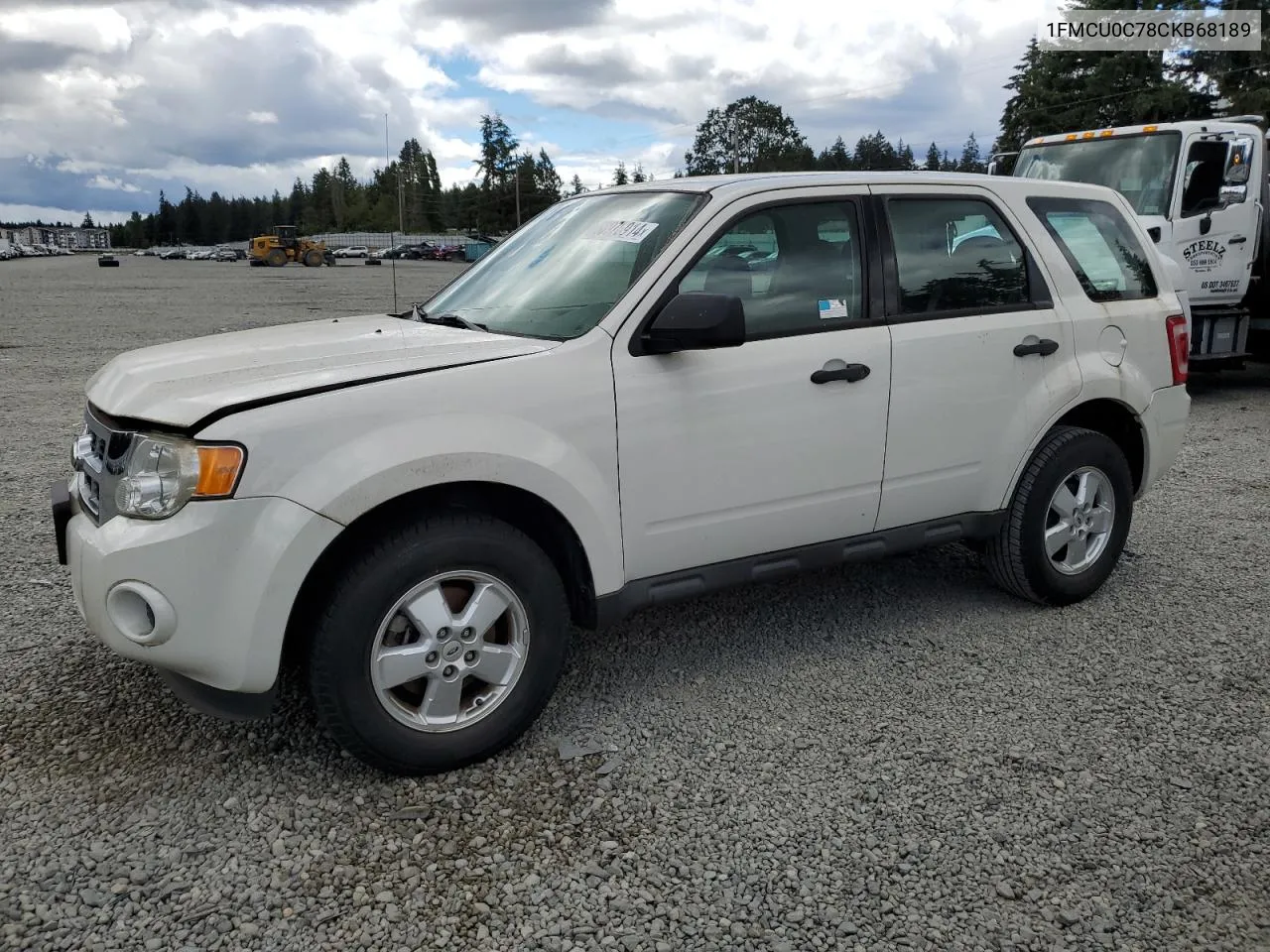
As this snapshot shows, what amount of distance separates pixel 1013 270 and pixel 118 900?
3886 millimetres

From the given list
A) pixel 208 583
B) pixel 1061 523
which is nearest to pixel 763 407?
pixel 1061 523

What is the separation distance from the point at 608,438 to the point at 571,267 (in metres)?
0.83

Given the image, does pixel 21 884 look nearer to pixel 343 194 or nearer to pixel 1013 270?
pixel 1013 270

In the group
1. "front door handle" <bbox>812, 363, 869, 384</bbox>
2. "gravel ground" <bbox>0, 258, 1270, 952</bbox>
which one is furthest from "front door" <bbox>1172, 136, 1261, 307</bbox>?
"front door handle" <bbox>812, 363, 869, 384</bbox>

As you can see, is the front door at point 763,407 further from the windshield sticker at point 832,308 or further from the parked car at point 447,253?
the parked car at point 447,253

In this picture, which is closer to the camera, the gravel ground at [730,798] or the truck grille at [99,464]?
the gravel ground at [730,798]

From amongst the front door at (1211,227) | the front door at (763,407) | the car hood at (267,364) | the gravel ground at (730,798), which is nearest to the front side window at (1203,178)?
the front door at (1211,227)

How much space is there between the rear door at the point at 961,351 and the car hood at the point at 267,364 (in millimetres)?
1482

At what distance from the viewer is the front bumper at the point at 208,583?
280 centimetres

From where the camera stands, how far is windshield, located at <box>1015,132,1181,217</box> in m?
10.0

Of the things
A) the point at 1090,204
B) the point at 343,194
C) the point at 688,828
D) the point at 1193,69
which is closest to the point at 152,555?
the point at 688,828

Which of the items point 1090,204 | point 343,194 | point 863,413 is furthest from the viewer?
point 343,194

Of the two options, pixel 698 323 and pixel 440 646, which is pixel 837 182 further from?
pixel 440 646

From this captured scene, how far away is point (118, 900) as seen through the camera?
2656mm
